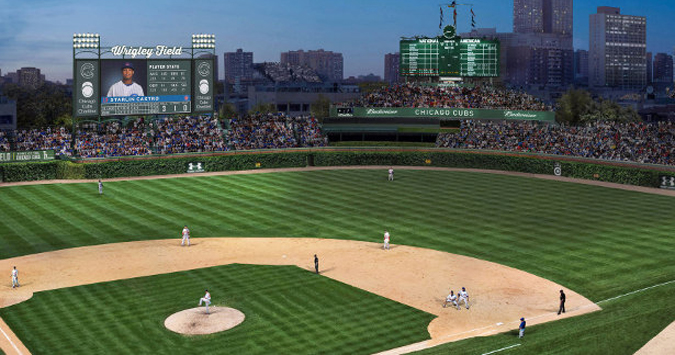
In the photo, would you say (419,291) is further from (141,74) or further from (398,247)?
(141,74)

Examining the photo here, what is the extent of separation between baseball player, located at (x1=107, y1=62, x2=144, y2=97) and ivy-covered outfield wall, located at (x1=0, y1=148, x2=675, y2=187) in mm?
6461

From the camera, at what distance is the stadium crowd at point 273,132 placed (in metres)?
73.8

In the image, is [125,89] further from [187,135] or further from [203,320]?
[203,320]

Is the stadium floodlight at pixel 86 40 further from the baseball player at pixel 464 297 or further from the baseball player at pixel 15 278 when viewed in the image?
the baseball player at pixel 464 297

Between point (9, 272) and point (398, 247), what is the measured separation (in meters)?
19.5

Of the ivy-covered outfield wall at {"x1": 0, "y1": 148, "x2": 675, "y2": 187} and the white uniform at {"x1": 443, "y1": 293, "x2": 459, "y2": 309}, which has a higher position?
the ivy-covered outfield wall at {"x1": 0, "y1": 148, "x2": 675, "y2": 187}

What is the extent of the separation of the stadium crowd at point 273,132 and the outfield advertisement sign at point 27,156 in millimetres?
18862

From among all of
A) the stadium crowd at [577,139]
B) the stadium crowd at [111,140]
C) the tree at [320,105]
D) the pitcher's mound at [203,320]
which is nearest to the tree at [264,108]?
the tree at [320,105]

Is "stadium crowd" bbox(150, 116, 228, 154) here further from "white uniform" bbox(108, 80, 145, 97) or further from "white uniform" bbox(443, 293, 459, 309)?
"white uniform" bbox(443, 293, 459, 309)

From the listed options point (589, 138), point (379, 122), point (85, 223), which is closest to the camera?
point (85, 223)

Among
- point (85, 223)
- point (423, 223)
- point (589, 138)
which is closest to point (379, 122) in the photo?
point (589, 138)

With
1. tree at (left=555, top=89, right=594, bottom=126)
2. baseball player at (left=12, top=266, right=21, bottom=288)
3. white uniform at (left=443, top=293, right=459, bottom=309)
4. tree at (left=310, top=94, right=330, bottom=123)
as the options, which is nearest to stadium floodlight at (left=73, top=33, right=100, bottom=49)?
baseball player at (left=12, top=266, right=21, bottom=288)

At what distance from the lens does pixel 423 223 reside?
43062 millimetres

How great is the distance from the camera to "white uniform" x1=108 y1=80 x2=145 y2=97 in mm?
63594
